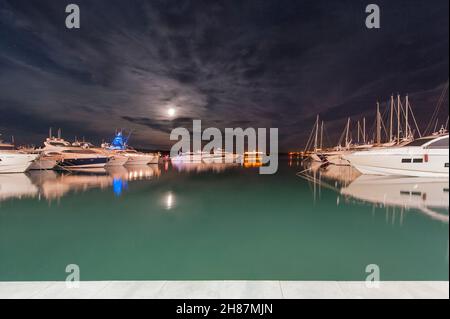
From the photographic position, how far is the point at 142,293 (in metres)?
2.26

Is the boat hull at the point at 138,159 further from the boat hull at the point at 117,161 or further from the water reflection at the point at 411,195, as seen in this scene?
the water reflection at the point at 411,195

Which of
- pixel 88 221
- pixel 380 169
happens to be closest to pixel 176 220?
pixel 88 221

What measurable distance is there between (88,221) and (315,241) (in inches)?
233

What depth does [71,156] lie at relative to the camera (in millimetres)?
23469

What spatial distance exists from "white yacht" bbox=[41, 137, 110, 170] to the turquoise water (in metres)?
16.1

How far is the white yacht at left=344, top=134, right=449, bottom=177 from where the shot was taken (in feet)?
34.3

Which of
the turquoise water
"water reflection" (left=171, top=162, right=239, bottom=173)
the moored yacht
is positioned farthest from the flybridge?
the turquoise water

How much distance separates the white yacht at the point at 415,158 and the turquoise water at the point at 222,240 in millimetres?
2873

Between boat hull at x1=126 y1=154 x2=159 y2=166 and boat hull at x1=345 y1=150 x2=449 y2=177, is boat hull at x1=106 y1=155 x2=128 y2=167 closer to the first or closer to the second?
boat hull at x1=126 y1=154 x2=159 y2=166

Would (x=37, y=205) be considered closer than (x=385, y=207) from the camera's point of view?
No
